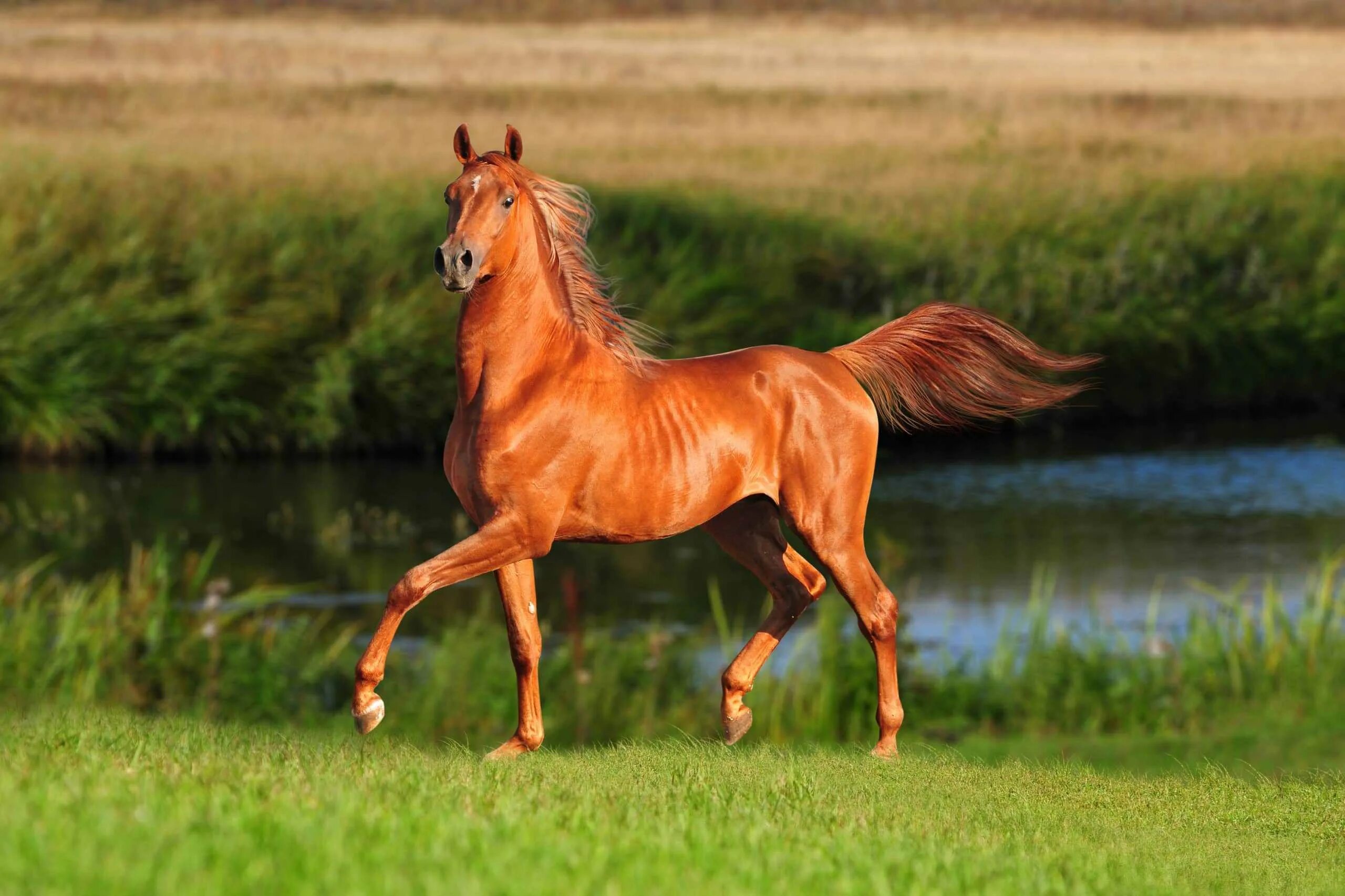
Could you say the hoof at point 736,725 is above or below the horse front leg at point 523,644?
below

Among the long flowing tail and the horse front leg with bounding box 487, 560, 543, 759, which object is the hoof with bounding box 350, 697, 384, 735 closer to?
the horse front leg with bounding box 487, 560, 543, 759

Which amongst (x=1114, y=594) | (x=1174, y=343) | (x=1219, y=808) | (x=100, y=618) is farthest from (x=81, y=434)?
(x=1219, y=808)

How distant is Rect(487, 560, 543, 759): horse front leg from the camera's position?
18.9ft

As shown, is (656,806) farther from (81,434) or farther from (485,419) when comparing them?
→ (81,434)

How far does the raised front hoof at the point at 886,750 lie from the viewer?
244 inches

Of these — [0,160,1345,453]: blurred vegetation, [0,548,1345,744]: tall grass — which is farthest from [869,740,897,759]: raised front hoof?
[0,160,1345,453]: blurred vegetation

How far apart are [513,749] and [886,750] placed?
53.7 inches

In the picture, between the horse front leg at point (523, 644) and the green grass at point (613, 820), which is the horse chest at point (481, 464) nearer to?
the horse front leg at point (523, 644)

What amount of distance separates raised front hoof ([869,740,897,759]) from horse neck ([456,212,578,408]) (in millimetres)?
1880

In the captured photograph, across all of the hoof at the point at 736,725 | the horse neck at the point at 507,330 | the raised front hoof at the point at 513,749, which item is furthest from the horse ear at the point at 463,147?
the hoof at the point at 736,725

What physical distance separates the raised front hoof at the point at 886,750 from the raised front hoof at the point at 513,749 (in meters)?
1.24

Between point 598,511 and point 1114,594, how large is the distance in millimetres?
8566

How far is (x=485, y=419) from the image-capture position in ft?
18.0

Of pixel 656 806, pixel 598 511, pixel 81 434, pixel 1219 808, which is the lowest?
pixel 81 434
